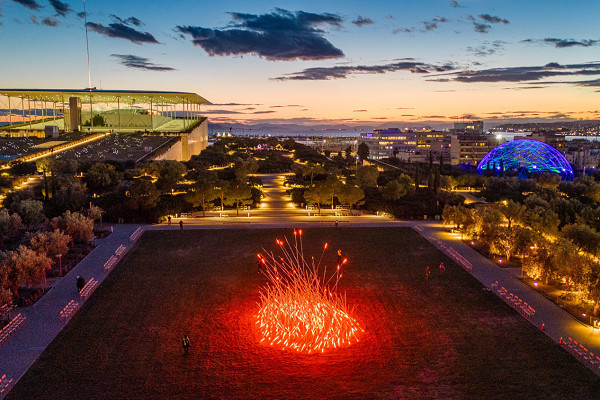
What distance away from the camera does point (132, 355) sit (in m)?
13.1

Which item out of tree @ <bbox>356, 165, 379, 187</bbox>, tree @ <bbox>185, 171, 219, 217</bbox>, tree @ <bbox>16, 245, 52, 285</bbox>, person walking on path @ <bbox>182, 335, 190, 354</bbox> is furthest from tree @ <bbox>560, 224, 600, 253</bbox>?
tree @ <bbox>356, 165, 379, 187</bbox>

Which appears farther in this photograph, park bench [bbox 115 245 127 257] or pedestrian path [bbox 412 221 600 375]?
park bench [bbox 115 245 127 257]

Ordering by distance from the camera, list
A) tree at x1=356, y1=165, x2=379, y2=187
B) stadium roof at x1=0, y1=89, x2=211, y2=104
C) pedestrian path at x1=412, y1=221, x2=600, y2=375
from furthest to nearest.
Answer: stadium roof at x1=0, y1=89, x2=211, y2=104, tree at x1=356, y1=165, x2=379, y2=187, pedestrian path at x1=412, y1=221, x2=600, y2=375

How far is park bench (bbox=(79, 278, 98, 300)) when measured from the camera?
681 inches

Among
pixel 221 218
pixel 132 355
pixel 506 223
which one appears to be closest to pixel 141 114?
pixel 221 218

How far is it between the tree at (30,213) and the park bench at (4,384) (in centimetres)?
1893

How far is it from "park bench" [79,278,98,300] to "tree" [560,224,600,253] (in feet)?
69.4

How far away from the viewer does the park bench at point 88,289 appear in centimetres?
1730

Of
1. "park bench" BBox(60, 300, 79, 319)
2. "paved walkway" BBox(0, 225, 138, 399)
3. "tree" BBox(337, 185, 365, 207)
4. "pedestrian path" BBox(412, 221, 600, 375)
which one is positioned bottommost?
"paved walkway" BBox(0, 225, 138, 399)

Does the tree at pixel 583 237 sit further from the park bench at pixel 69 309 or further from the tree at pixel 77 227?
the tree at pixel 77 227

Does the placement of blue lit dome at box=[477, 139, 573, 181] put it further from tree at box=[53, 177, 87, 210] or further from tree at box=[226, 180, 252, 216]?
tree at box=[53, 177, 87, 210]

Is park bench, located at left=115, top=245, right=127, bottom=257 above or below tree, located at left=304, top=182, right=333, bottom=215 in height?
below

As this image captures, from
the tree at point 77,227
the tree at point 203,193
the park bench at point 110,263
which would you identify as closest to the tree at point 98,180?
the tree at point 203,193

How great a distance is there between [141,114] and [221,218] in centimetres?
5432
